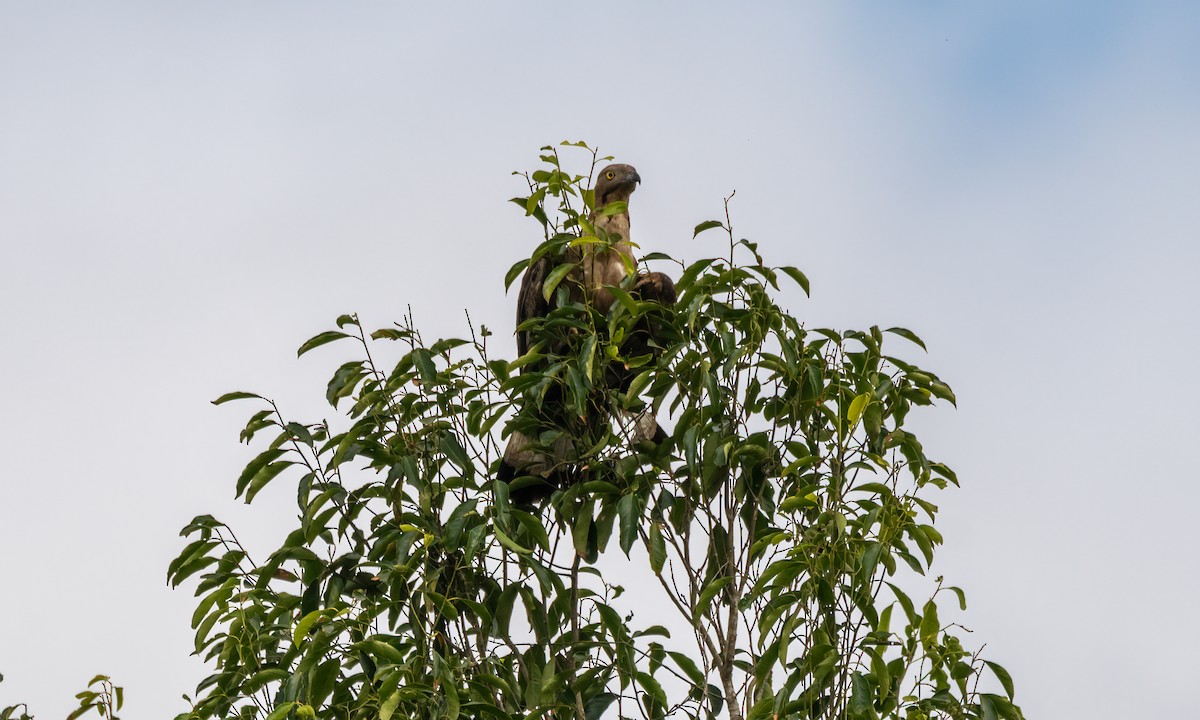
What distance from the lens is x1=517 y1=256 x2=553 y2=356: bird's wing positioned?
469cm

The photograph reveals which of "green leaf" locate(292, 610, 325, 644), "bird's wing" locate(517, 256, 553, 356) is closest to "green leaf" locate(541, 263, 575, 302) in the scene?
"bird's wing" locate(517, 256, 553, 356)

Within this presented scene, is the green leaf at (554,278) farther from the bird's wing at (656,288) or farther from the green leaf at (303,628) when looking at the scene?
the green leaf at (303,628)

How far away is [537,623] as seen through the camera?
4297 mm

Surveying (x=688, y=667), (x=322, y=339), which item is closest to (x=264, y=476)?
(x=322, y=339)

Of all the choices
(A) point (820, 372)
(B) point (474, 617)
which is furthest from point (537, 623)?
(A) point (820, 372)

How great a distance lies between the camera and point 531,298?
15.6 ft

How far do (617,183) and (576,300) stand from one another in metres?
0.64

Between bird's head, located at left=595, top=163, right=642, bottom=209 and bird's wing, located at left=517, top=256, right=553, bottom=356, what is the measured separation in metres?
0.46

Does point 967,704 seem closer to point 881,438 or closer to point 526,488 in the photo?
point 881,438

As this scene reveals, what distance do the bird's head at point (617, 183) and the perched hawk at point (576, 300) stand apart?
12.2 inches

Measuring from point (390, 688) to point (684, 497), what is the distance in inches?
43.4

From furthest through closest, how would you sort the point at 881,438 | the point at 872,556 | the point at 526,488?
the point at 526,488
the point at 881,438
the point at 872,556

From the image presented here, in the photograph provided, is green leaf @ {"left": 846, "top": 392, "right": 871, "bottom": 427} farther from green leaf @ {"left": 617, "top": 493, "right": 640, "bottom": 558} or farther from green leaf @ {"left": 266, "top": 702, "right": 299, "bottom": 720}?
green leaf @ {"left": 266, "top": 702, "right": 299, "bottom": 720}

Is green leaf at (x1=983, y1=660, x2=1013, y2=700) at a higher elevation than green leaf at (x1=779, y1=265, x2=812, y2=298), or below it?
below
